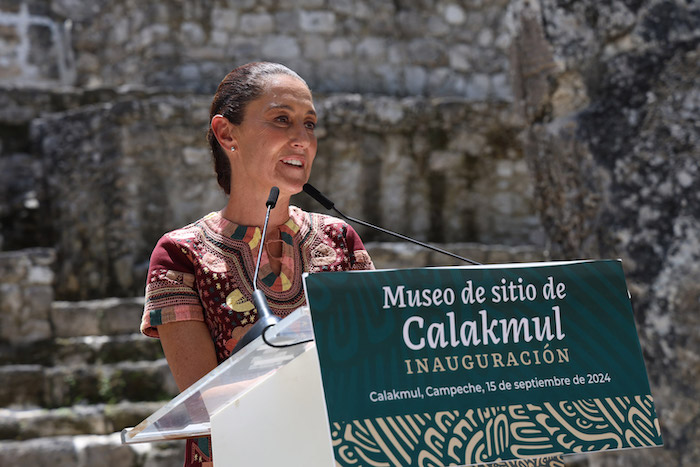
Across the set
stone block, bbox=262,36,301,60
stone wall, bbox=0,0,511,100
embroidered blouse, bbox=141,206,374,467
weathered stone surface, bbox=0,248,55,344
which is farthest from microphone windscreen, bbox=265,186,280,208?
stone block, bbox=262,36,301,60

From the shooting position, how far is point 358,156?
6.04 m

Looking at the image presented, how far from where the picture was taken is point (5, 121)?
6.74 m

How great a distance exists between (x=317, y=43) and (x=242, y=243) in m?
5.07

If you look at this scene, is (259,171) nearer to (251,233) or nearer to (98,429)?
(251,233)

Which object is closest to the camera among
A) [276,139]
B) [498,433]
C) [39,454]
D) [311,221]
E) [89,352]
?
[498,433]

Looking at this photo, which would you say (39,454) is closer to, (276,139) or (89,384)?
(89,384)

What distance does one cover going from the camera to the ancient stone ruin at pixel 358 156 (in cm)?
285

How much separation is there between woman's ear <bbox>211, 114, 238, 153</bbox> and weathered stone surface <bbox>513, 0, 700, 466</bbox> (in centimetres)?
175

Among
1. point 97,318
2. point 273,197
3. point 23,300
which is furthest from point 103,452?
point 273,197

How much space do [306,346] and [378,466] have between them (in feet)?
0.78

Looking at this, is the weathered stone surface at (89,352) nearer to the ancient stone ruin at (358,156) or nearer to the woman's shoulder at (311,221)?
the ancient stone ruin at (358,156)

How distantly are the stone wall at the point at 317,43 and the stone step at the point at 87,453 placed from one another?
322 cm

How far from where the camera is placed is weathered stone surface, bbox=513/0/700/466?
9.06ft

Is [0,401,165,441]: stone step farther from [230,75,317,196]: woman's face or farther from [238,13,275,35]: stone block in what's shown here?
[238,13,275,35]: stone block
